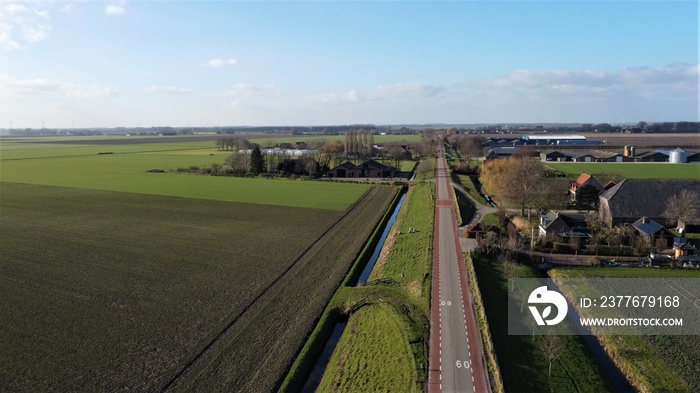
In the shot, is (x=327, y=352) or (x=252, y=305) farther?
(x=252, y=305)

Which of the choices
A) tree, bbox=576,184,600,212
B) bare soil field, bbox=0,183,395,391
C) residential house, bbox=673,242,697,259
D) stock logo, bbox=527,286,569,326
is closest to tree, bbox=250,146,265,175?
bare soil field, bbox=0,183,395,391

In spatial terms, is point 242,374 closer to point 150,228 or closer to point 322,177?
point 150,228

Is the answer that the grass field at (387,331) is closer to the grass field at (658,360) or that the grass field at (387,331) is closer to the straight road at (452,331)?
the straight road at (452,331)

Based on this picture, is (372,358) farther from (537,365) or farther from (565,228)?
(565,228)

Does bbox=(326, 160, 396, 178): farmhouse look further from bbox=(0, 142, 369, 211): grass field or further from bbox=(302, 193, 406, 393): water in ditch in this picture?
bbox=(302, 193, 406, 393): water in ditch

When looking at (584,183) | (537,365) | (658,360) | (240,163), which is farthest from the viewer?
(240,163)

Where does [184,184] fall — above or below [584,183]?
below

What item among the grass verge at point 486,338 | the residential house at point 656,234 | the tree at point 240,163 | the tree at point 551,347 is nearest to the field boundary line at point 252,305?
the grass verge at point 486,338

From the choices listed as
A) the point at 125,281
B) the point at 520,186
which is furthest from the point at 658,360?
the point at 520,186
